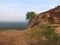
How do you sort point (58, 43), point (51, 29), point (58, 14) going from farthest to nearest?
point (58, 14) < point (51, 29) < point (58, 43)

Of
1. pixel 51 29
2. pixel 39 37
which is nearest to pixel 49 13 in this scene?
pixel 51 29

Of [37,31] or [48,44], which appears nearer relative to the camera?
[48,44]

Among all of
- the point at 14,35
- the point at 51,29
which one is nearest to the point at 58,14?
the point at 51,29

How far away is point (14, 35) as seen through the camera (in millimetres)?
23234

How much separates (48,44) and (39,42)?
913 millimetres

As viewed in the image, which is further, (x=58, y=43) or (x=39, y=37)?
(x=39, y=37)

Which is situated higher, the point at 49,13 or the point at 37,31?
the point at 49,13

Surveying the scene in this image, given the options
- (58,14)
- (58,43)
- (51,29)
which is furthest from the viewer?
(58,14)

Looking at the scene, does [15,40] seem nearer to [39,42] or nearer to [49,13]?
[39,42]

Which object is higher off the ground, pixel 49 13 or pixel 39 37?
pixel 49 13

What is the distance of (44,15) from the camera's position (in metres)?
31.3

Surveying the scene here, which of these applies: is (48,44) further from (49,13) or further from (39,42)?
(49,13)

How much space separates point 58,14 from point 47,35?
378 inches

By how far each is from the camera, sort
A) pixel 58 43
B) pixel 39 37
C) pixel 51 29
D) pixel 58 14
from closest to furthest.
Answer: pixel 58 43, pixel 39 37, pixel 51 29, pixel 58 14
